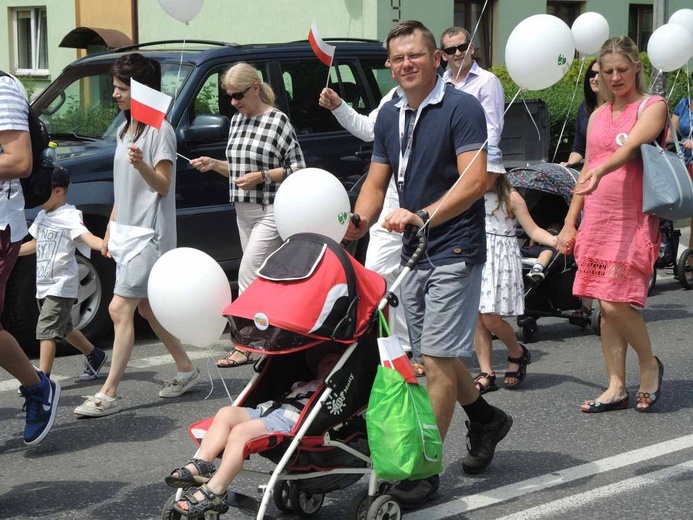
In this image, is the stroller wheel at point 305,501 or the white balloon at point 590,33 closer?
the stroller wheel at point 305,501

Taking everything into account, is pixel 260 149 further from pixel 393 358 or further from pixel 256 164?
pixel 393 358

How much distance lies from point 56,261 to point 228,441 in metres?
3.12

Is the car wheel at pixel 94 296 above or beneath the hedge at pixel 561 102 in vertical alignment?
beneath

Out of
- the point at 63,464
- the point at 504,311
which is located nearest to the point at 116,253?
the point at 63,464

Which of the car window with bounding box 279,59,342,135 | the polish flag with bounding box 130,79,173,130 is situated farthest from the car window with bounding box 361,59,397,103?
the polish flag with bounding box 130,79,173,130

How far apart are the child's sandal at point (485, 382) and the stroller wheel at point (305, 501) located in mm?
2338

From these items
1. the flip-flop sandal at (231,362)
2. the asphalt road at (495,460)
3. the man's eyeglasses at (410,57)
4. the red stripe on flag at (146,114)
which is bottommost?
the asphalt road at (495,460)

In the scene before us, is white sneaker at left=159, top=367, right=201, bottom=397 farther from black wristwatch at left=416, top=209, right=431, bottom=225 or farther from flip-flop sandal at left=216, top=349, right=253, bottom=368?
black wristwatch at left=416, top=209, right=431, bottom=225

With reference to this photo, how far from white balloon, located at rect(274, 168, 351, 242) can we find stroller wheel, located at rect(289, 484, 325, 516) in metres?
1.02

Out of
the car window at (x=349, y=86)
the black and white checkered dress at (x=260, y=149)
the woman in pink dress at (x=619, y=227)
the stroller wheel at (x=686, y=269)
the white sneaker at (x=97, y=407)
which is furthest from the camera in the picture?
the stroller wheel at (x=686, y=269)

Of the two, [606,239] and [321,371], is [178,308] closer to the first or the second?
[321,371]

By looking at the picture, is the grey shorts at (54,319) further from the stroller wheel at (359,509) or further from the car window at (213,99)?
the stroller wheel at (359,509)

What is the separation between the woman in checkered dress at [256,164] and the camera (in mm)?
7664

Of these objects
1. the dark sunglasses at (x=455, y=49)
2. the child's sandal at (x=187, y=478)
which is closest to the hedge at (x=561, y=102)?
the dark sunglasses at (x=455, y=49)
